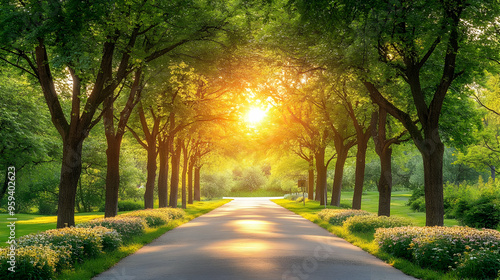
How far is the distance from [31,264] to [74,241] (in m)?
2.41

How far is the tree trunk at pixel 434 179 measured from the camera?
1410cm

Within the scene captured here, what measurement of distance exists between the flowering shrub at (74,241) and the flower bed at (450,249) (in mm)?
7217

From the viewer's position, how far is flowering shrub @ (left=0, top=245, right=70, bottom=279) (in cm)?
748

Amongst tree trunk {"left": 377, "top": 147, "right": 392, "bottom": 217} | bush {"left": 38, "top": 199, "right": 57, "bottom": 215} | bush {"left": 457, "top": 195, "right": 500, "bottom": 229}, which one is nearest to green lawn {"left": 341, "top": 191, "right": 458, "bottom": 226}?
tree trunk {"left": 377, "top": 147, "right": 392, "bottom": 217}

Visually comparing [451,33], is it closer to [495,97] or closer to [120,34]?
[120,34]

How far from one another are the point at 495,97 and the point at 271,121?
63.4ft

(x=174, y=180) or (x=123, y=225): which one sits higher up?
(x=174, y=180)

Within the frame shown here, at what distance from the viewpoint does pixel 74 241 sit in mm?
10000

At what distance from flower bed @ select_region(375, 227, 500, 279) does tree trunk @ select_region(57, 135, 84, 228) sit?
9.71 meters

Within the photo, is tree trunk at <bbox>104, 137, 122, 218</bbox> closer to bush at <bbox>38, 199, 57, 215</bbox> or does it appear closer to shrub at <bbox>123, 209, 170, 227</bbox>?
shrub at <bbox>123, 209, 170, 227</bbox>

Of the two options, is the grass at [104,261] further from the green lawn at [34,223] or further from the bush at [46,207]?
the bush at [46,207]

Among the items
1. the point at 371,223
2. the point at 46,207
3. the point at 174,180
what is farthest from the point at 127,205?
the point at 371,223

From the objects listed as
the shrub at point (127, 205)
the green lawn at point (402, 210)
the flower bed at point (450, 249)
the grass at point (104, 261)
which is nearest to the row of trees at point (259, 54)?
the grass at point (104, 261)

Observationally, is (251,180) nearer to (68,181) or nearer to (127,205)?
(127,205)
